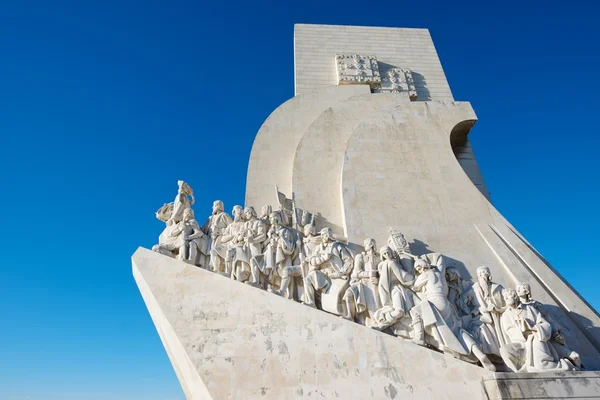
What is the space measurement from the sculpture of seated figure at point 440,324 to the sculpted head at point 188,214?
13.7 feet

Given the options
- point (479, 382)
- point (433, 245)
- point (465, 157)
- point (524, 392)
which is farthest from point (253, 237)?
point (465, 157)

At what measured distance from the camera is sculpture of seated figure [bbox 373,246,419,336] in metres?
5.19

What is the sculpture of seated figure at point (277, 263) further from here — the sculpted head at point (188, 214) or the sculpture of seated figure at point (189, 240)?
the sculpted head at point (188, 214)

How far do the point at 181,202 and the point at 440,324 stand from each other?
199 inches

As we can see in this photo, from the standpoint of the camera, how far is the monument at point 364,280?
457cm

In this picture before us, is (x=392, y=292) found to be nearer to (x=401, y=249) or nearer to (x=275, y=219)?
(x=401, y=249)

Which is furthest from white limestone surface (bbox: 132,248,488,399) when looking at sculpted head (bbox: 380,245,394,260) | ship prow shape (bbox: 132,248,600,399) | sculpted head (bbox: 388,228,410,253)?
sculpted head (bbox: 388,228,410,253)

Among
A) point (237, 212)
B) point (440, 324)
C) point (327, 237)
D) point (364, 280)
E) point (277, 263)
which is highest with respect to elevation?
point (237, 212)

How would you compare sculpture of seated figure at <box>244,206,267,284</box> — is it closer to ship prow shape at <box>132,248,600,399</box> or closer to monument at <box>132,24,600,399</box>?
monument at <box>132,24,600,399</box>

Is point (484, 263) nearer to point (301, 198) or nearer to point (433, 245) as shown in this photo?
point (433, 245)

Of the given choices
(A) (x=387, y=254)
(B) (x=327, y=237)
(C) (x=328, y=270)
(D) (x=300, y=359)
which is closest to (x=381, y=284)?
(A) (x=387, y=254)

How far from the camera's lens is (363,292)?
5.57 m

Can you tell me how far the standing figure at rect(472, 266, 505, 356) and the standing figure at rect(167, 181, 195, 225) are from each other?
17.2ft

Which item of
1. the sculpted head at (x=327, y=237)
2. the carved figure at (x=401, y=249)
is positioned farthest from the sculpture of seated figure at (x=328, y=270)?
the carved figure at (x=401, y=249)
